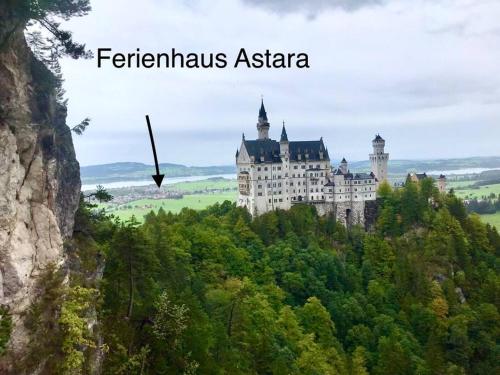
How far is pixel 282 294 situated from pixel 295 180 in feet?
113

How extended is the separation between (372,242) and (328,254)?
41.0 feet

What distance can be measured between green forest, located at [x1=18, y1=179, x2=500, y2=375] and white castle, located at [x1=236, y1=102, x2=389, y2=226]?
4034mm

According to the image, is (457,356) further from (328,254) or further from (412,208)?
(412,208)

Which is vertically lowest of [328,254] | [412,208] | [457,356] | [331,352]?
[457,356]

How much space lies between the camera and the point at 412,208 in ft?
348

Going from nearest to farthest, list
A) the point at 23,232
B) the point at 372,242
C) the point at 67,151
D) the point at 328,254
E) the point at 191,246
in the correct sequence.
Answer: the point at 23,232 < the point at 67,151 < the point at 191,246 < the point at 328,254 < the point at 372,242

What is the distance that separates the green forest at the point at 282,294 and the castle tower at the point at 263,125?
17198mm

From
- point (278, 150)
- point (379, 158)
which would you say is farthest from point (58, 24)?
point (379, 158)

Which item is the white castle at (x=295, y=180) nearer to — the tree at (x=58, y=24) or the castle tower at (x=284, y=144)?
the castle tower at (x=284, y=144)

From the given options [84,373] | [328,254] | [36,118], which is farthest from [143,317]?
[328,254]

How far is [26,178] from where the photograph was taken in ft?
98.4

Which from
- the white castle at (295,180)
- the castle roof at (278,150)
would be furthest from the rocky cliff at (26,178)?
the castle roof at (278,150)

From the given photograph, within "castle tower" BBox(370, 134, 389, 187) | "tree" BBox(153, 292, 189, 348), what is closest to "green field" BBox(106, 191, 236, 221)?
"castle tower" BBox(370, 134, 389, 187)

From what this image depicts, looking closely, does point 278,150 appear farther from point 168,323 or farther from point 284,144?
point 168,323
